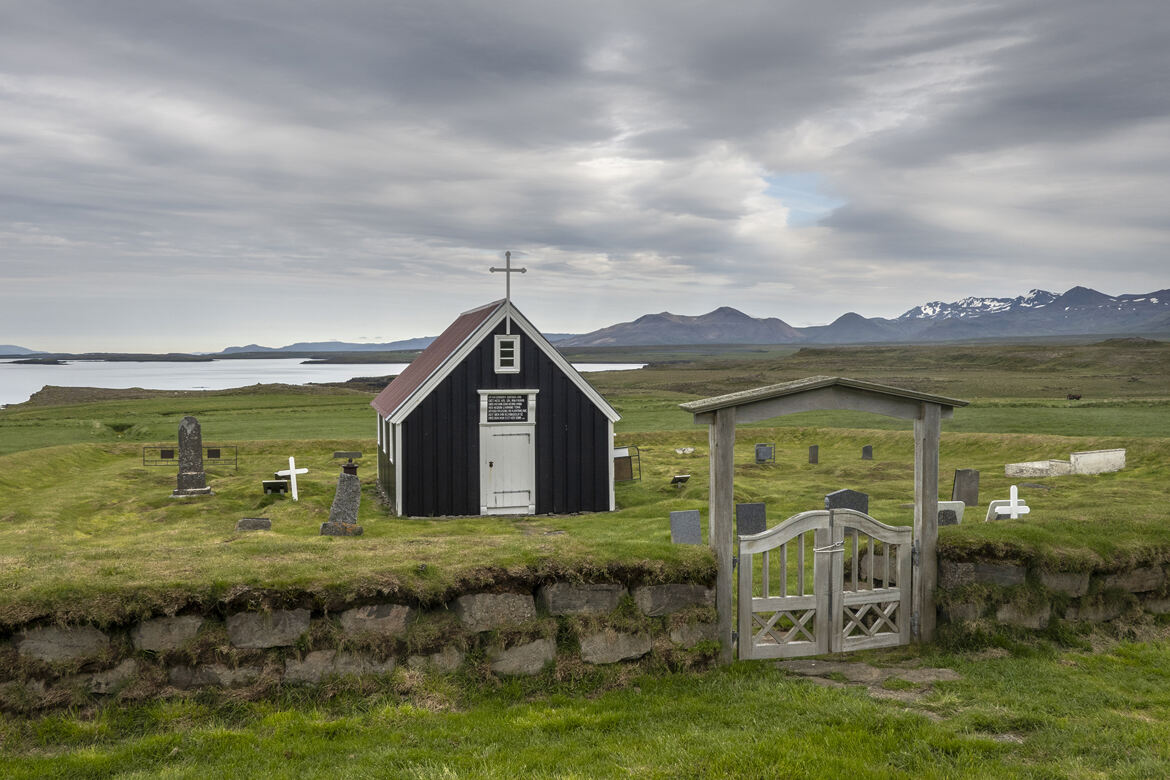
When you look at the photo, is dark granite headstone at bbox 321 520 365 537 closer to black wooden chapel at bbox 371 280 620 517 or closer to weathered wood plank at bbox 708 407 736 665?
black wooden chapel at bbox 371 280 620 517

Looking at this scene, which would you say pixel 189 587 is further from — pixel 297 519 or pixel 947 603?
pixel 297 519

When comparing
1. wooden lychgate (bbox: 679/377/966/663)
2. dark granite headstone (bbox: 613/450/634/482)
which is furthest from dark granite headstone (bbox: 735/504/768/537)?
dark granite headstone (bbox: 613/450/634/482)

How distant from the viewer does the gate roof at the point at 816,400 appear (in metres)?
9.10

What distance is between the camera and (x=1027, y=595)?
32.4 feet

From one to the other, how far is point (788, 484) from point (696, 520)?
44.0 ft

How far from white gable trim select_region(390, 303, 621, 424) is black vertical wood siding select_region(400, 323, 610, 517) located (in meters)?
0.15

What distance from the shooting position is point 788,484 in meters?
26.5

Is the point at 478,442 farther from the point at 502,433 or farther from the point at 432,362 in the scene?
the point at 432,362

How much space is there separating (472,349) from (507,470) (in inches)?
139

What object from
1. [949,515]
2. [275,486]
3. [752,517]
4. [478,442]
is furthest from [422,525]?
[949,515]

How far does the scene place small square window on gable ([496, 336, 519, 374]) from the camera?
72.4ft

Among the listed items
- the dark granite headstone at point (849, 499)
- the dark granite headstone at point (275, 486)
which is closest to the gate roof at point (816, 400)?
the dark granite headstone at point (849, 499)

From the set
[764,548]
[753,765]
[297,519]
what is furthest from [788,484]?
[753,765]

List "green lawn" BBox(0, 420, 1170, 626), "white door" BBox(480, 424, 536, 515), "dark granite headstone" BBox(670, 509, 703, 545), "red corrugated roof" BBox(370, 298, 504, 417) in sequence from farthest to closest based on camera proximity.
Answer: "red corrugated roof" BBox(370, 298, 504, 417) < "white door" BBox(480, 424, 536, 515) < "dark granite headstone" BBox(670, 509, 703, 545) < "green lawn" BBox(0, 420, 1170, 626)
